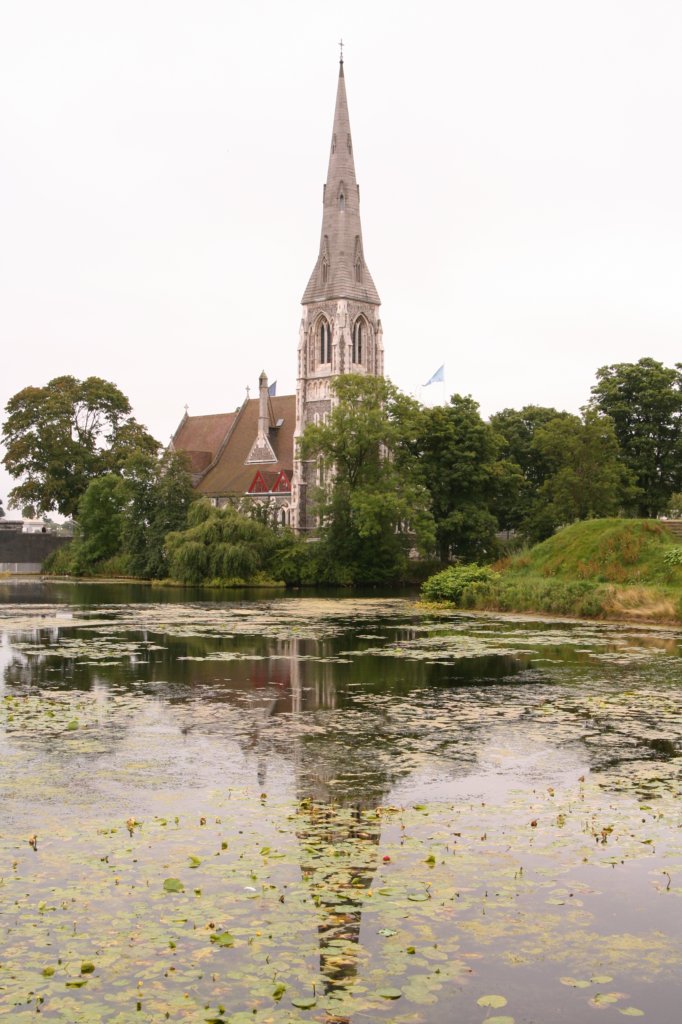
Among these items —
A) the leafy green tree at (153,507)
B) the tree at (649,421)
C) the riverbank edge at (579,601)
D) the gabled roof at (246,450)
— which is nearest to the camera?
the riverbank edge at (579,601)

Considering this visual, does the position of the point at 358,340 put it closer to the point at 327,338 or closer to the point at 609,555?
the point at 327,338

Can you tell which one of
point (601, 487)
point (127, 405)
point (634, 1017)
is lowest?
point (634, 1017)

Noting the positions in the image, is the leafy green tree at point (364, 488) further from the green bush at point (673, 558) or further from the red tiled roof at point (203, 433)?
the red tiled roof at point (203, 433)

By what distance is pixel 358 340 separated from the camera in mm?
96812

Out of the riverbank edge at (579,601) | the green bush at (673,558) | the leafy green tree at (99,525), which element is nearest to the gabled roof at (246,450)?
the leafy green tree at (99,525)

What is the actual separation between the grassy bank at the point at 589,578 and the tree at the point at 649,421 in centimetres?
3372

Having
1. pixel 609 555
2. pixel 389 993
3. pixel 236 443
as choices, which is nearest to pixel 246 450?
pixel 236 443

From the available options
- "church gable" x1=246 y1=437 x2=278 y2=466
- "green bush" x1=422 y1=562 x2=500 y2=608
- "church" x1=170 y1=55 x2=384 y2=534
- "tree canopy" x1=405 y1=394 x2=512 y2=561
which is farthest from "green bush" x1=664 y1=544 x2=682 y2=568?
"church gable" x1=246 y1=437 x2=278 y2=466

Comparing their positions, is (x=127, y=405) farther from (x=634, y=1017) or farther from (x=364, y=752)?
(x=634, y=1017)

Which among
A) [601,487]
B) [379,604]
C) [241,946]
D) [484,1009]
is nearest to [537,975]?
[484,1009]

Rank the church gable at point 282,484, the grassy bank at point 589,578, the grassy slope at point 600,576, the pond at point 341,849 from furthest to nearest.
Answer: the church gable at point 282,484, the grassy bank at point 589,578, the grassy slope at point 600,576, the pond at point 341,849

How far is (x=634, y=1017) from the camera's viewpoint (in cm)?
592

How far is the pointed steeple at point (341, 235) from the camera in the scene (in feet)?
307

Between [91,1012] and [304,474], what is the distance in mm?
88632
